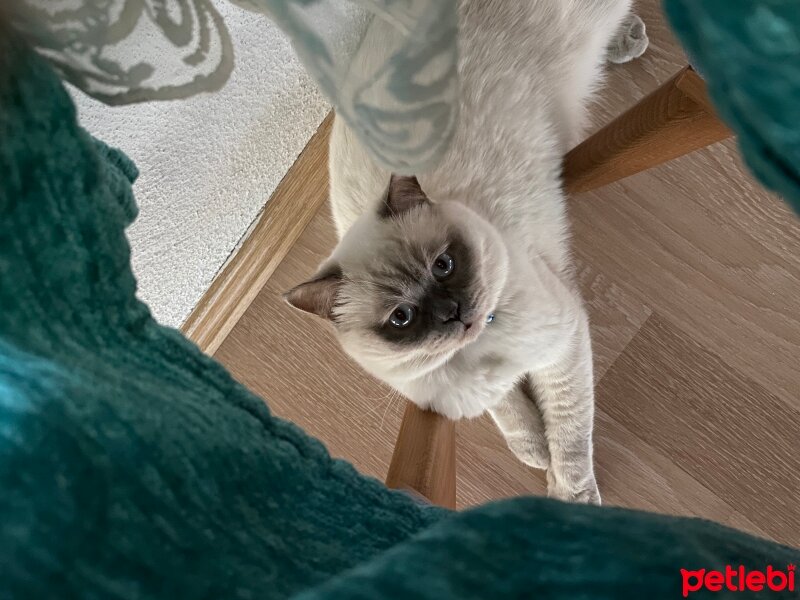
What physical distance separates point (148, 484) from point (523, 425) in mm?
816

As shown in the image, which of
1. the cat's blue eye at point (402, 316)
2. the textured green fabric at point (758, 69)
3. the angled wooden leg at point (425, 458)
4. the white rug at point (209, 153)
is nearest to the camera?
the textured green fabric at point (758, 69)

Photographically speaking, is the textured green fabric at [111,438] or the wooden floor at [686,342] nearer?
the textured green fabric at [111,438]

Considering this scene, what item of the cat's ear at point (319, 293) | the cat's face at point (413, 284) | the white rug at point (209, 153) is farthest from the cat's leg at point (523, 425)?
the white rug at point (209, 153)

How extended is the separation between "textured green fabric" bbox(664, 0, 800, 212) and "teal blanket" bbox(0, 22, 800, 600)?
0.23 meters

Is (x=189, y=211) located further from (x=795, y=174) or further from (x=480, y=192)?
(x=795, y=174)

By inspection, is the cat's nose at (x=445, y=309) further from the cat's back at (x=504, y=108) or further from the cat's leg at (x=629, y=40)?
the cat's leg at (x=629, y=40)

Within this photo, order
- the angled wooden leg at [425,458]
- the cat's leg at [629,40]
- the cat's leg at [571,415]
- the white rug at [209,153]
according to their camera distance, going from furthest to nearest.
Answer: the cat's leg at [629,40] → the cat's leg at [571,415] → the white rug at [209,153] → the angled wooden leg at [425,458]

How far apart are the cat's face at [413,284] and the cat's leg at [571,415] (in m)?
0.19

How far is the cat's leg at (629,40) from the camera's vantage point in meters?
1.12

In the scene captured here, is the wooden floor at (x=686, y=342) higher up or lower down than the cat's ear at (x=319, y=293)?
lower down

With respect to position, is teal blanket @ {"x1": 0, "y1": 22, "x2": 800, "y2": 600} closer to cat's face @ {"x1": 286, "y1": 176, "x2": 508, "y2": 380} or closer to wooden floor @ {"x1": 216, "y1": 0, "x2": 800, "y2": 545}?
cat's face @ {"x1": 286, "y1": 176, "x2": 508, "y2": 380}

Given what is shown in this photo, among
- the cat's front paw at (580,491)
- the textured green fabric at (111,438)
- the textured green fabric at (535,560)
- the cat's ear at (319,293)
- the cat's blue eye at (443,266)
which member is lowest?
the cat's front paw at (580,491)

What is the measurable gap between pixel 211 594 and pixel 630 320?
1.00 meters

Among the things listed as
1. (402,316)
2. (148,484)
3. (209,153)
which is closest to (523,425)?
(402,316)
